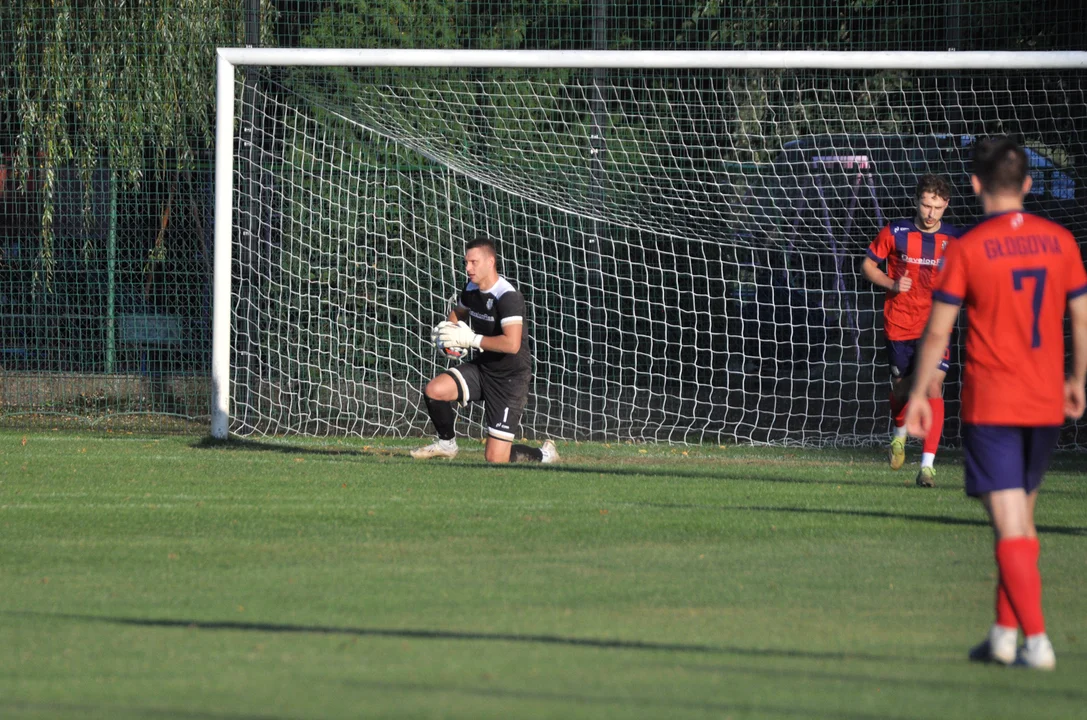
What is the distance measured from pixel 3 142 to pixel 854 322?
9246 mm

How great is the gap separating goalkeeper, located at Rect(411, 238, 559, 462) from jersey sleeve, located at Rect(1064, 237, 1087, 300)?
243 inches

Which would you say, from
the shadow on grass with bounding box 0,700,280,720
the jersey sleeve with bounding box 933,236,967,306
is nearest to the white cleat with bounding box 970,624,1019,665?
the jersey sleeve with bounding box 933,236,967,306

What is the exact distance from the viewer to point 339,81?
13867mm

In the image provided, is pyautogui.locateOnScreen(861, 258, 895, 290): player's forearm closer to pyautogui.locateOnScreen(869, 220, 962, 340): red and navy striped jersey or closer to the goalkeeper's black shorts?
pyautogui.locateOnScreen(869, 220, 962, 340): red and navy striped jersey

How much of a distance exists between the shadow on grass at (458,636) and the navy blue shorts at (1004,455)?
2.03 feet

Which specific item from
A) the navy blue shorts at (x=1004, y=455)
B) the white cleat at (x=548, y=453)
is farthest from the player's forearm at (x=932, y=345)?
the white cleat at (x=548, y=453)

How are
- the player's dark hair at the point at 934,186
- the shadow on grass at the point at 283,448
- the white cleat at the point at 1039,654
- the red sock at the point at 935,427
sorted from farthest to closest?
the shadow on grass at the point at 283,448 < the red sock at the point at 935,427 < the player's dark hair at the point at 934,186 < the white cleat at the point at 1039,654

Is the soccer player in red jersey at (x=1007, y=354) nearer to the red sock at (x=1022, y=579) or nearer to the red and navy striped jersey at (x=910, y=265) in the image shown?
the red sock at (x=1022, y=579)

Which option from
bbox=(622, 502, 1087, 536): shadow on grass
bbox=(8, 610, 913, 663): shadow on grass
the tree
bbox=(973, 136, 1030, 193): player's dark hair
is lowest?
bbox=(8, 610, 913, 663): shadow on grass

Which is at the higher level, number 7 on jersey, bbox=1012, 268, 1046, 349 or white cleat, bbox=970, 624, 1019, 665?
number 7 on jersey, bbox=1012, 268, 1046, 349

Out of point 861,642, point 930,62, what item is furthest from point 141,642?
point 930,62

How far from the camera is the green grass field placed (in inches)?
154

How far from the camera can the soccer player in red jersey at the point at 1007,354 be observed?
14.7ft

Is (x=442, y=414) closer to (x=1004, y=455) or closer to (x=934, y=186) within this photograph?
(x=934, y=186)
